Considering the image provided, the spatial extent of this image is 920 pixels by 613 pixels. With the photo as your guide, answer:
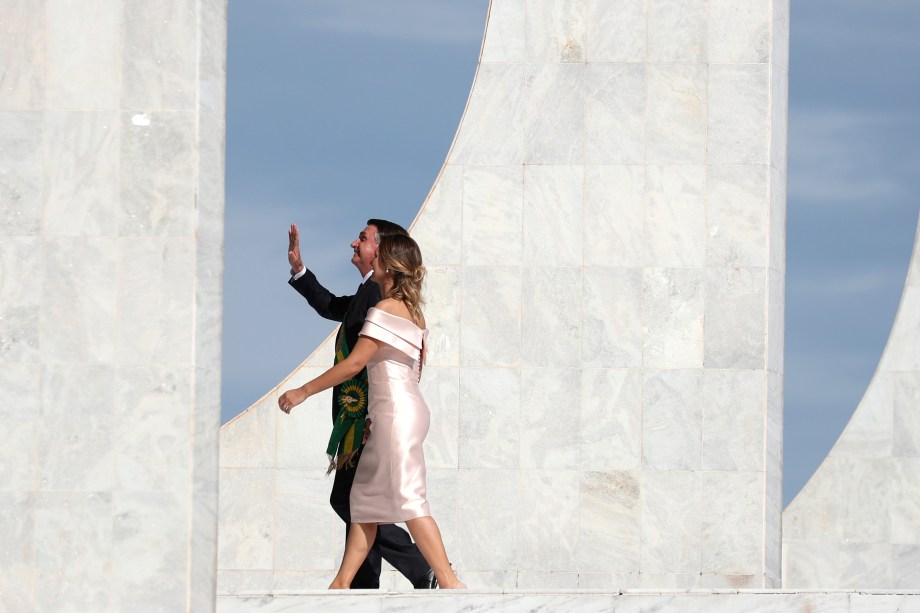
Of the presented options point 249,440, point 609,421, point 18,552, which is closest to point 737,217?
point 609,421

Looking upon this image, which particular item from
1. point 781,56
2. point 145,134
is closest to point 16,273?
point 145,134

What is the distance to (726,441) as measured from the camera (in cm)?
1453

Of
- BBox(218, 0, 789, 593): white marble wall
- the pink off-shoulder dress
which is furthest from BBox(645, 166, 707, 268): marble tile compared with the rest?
the pink off-shoulder dress

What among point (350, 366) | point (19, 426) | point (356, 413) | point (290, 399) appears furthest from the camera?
point (356, 413)

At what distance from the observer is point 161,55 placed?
31.7ft

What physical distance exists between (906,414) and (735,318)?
3.26 metres

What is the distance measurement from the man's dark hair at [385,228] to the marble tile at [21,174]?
216 cm

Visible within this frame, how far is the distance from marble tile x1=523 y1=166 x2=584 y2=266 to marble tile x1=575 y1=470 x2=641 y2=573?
72.8 inches

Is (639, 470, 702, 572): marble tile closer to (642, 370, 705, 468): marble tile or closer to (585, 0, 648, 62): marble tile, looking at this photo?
(642, 370, 705, 468): marble tile

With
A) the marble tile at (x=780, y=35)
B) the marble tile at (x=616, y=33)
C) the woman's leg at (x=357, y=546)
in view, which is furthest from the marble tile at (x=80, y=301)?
the marble tile at (x=780, y=35)

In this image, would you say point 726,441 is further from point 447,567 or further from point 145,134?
point 145,134

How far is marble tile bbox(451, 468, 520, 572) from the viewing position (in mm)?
14461

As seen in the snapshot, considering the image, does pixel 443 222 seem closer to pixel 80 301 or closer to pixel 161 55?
pixel 161 55

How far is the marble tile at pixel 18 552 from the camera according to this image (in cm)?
954
